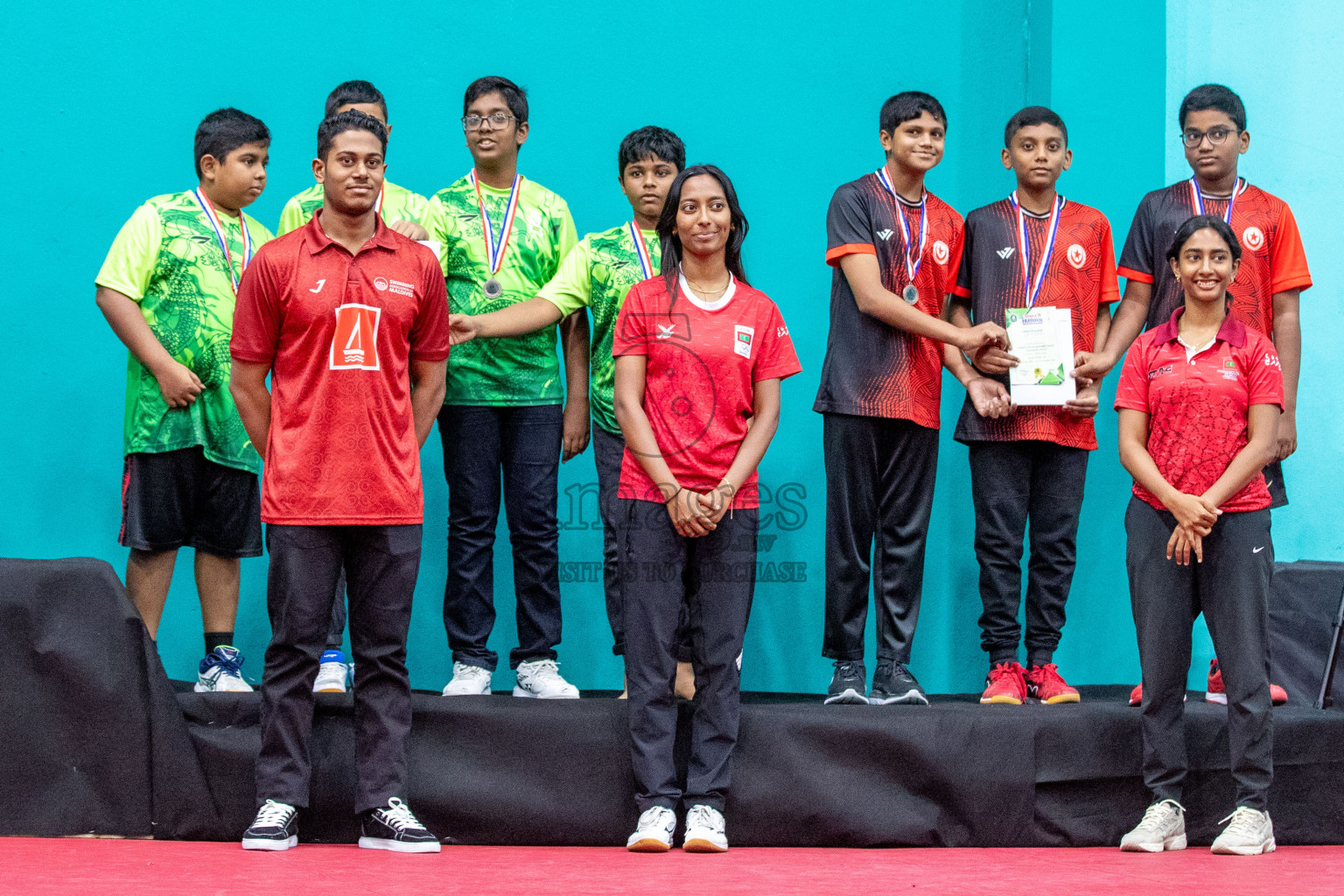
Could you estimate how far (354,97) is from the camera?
3.38 meters

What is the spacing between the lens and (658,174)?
3.34m

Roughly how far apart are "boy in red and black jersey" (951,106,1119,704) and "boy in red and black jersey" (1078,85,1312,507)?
86mm

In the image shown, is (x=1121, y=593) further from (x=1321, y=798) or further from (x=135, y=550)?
(x=135, y=550)

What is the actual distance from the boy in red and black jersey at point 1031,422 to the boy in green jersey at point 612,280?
921 mm

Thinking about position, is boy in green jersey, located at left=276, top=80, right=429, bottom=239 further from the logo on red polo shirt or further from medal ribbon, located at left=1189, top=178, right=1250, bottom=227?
medal ribbon, located at left=1189, top=178, right=1250, bottom=227

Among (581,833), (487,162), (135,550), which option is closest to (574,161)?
(487,162)

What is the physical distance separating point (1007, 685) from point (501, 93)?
7.12 ft

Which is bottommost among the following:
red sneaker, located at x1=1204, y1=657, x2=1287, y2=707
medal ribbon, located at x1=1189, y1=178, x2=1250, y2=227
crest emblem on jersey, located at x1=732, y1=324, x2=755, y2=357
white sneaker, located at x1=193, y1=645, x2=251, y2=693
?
red sneaker, located at x1=1204, y1=657, x2=1287, y2=707

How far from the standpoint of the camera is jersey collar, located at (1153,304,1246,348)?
2938 mm

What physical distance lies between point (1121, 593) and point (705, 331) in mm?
2026

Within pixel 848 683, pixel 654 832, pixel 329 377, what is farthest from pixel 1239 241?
pixel 329 377

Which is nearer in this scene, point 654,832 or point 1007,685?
point 654,832

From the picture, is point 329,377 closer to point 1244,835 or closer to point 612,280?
point 612,280

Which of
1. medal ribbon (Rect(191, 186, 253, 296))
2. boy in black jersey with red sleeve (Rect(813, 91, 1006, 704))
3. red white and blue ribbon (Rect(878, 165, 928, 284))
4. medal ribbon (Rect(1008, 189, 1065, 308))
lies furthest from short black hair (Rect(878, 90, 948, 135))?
medal ribbon (Rect(191, 186, 253, 296))
